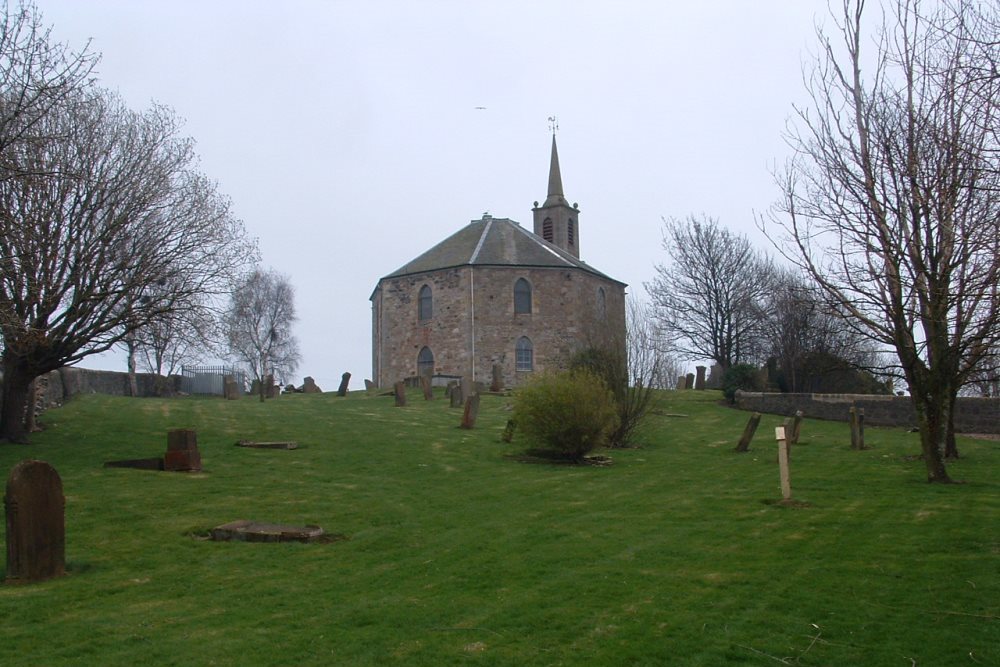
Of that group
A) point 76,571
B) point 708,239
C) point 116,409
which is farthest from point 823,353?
point 76,571

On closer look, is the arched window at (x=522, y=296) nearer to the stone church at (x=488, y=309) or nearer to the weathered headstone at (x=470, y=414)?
the stone church at (x=488, y=309)

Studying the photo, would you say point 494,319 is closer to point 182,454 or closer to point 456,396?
point 456,396

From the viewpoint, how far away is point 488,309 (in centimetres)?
4725

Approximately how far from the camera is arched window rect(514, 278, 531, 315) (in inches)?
1879

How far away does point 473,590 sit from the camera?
7.86 meters

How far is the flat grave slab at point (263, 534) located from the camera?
9.96 metres

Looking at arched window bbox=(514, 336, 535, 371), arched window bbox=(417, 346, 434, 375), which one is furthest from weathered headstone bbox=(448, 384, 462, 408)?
arched window bbox=(417, 346, 434, 375)

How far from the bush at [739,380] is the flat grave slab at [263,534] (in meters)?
25.2

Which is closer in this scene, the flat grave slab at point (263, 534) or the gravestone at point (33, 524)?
the gravestone at point (33, 524)

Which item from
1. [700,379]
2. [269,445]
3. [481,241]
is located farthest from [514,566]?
[481,241]

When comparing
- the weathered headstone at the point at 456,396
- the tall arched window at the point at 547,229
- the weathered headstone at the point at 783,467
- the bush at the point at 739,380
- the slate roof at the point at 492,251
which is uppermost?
the tall arched window at the point at 547,229

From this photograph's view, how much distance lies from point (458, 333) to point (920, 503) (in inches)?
1443

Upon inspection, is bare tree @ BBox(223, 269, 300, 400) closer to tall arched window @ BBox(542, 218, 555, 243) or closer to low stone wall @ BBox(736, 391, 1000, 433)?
tall arched window @ BBox(542, 218, 555, 243)

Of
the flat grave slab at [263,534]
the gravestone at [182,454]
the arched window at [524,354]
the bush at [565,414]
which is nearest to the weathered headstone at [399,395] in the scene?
the bush at [565,414]
